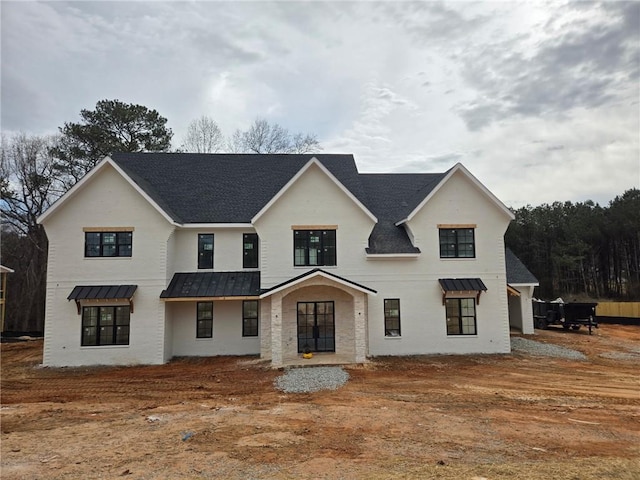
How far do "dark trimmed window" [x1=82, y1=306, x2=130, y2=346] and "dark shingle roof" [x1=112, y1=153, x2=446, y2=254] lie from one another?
489 centimetres

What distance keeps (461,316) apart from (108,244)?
16.5m

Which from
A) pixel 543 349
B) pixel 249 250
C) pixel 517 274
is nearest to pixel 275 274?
pixel 249 250

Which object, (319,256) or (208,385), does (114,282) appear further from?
(319,256)

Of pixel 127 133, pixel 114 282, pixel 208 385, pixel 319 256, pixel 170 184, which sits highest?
pixel 127 133

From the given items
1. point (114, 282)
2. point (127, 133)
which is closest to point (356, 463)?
point (114, 282)

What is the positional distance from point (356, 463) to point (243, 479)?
2.05 metres

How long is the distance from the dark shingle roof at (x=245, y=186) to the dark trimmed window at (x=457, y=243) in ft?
5.30

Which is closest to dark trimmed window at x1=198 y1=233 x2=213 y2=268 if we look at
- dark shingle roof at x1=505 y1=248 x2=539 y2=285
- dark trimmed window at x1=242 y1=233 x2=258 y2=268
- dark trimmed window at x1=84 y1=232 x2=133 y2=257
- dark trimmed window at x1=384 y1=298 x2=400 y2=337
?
dark trimmed window at x1=242 y1=233 x2=258 y2=268

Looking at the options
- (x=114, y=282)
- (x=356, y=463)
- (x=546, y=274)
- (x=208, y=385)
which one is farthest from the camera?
(x=546, y=274)

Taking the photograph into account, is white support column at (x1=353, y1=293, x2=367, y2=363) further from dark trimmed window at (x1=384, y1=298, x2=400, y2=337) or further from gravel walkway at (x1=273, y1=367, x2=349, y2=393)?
dark trimmed window at (x1=384, y1=298, x2=400, y2=337)

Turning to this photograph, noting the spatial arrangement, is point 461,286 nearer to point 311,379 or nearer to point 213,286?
point 311,379

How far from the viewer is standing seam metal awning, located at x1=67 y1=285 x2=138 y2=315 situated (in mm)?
16344

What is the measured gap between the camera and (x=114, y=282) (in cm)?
1706

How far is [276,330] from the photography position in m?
15.8
